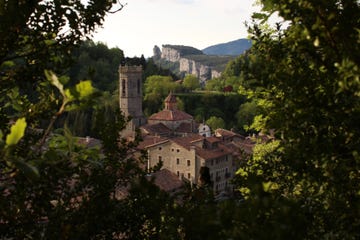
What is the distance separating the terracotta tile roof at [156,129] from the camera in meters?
61.7

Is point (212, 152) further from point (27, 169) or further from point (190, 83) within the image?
point (190, 83)

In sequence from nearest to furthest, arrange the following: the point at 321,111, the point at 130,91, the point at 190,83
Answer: the point at 321,111 → the point at 130,91 → the point at 190,83

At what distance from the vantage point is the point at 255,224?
264cm

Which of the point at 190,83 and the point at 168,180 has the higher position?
the point at 190,83

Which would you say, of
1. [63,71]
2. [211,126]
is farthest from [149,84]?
[63,71]

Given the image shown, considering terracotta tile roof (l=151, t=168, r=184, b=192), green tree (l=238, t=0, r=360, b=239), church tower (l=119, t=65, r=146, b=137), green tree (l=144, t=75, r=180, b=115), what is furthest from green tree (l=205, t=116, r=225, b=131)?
green tree (l=238, t=0, r=360, b=239)

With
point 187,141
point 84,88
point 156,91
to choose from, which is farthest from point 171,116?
point 84,88

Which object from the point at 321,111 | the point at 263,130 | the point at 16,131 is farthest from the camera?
the point at 263,130

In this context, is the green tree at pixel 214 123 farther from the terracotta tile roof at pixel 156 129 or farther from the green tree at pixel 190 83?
the green tree at pixel 190 83

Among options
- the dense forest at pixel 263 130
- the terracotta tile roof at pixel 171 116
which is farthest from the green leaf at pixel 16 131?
the terracotta tile roof at pixel 171 116

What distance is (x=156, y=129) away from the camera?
63.0 meters

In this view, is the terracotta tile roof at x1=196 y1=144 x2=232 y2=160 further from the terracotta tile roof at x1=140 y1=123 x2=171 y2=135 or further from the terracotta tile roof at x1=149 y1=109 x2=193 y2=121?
the terracotta tile roof at x1=149 y1=109 x2=193 y2=121

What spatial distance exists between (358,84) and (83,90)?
2.13 metres

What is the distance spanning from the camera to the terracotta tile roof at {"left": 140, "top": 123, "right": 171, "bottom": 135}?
2430 inches
